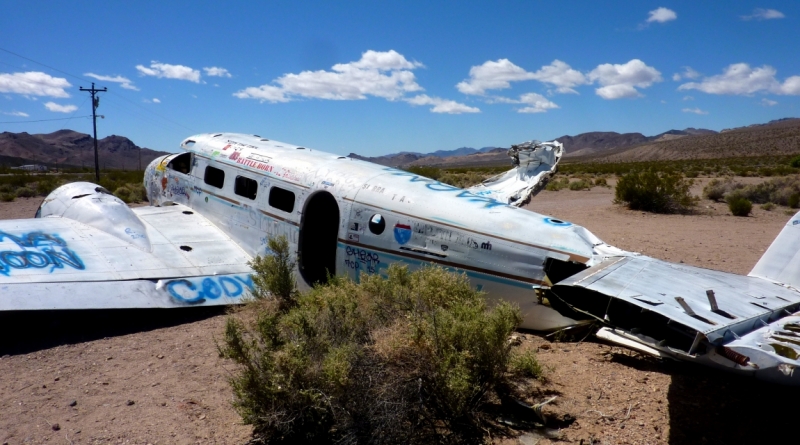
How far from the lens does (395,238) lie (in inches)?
276

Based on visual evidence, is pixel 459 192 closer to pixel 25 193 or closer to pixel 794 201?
pixel 794 201

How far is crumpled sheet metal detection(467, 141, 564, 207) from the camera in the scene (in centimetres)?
991

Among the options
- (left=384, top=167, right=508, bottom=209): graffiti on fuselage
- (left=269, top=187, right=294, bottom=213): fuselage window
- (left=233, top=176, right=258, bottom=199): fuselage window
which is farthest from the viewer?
(left=233, top=176, right=258, bottom=199): fuselage window

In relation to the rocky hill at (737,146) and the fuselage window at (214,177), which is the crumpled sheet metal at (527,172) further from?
the rocky hill at (737,146)

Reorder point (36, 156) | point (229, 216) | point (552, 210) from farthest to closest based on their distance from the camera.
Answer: point (36, 156), point (552, 210), point (229, 216)

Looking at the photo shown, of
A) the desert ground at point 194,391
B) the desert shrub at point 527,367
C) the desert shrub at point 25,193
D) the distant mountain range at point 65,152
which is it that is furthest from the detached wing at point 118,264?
the distant mountain range at point 65,152

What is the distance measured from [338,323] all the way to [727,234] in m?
14.9

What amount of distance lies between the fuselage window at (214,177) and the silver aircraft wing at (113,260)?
28.6 inches

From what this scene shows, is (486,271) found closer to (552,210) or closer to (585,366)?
(585,366)

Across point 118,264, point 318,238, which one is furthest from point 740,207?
A: point 118,264

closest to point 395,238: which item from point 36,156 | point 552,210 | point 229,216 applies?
point 229,216

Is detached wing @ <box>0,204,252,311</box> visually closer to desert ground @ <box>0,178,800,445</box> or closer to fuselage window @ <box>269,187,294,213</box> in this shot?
desert ground @ <box>0,178,800,445</box>

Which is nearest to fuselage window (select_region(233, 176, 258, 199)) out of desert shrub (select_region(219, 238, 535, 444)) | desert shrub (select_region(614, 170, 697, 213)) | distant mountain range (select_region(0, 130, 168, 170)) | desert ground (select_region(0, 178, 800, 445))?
desert ground (select_region(0, 178, 800, 445))

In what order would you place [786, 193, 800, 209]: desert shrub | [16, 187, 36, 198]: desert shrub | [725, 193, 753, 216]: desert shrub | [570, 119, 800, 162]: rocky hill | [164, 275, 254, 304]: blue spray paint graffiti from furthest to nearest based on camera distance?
[570, 119, 800, 162]: rocky hill < [16, 187, 36, 198]: desert shrub < [786, 193, 800, 209]: desert shrub < [725, 193, 753, 216]: desert shrub < [164, 275, 254, 304]: blue spray paint graffiti
